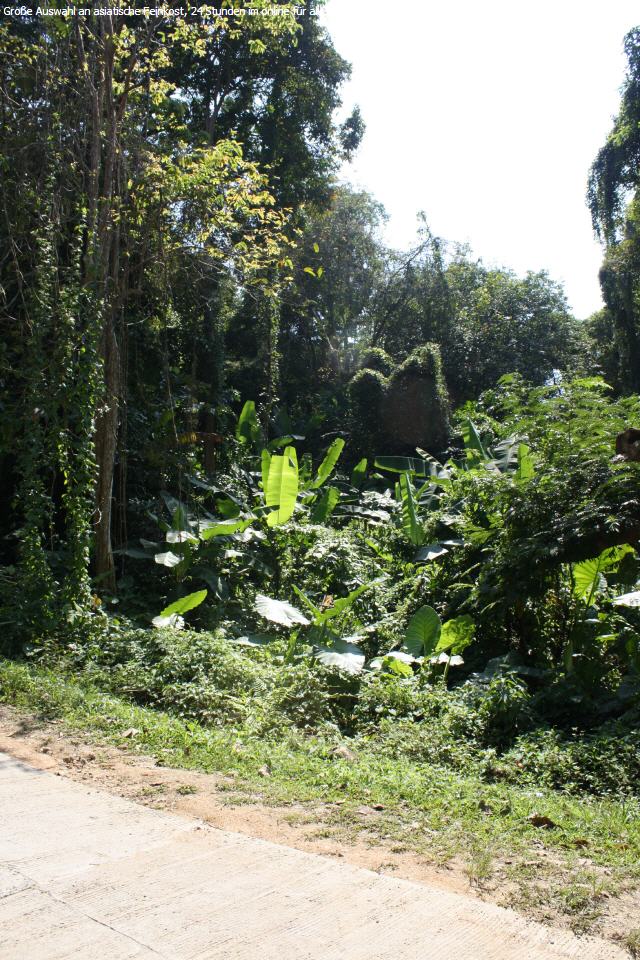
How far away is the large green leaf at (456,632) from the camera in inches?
283

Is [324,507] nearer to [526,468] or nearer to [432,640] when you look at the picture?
[526,468]

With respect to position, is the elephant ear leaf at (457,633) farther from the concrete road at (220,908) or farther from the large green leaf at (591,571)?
the concrete road at (220,908)

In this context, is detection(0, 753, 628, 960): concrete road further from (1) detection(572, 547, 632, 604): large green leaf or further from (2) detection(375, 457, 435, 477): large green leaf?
(2) detection(375, 457, 435, 477): large green leaf

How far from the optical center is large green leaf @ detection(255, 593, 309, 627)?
8016mm

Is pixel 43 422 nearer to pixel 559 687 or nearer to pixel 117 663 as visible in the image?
pixel 117 663

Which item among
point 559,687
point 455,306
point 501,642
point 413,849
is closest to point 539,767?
point 559,687

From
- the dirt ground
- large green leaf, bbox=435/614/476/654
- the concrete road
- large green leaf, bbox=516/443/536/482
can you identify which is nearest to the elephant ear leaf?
large green leaf, bbox=435/614/476/654

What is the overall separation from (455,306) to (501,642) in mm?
20418

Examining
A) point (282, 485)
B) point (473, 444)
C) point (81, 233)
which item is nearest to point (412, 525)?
point (282, 485)

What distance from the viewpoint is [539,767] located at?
488 cm

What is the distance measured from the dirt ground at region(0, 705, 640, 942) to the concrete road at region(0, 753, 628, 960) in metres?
0.11

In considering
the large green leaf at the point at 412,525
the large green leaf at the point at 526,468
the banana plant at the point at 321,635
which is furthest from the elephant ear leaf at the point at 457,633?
the large green leaf at the point at 412,525

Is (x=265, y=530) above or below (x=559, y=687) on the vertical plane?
above

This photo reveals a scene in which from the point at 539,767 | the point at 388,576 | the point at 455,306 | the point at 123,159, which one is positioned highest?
the point at 455,306
